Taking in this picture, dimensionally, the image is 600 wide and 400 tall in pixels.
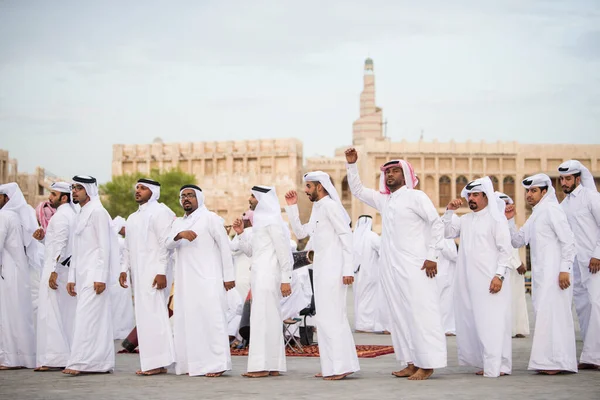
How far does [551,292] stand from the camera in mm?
10500

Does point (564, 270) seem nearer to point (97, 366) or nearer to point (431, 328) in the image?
point (431, 328)

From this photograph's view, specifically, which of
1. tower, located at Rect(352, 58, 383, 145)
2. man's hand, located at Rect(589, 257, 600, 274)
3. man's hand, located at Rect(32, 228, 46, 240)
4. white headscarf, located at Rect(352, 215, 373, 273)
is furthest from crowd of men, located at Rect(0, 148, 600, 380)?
tower, located at Rect(352, 58, 383, 145)

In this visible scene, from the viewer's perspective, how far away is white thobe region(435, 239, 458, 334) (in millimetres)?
17312

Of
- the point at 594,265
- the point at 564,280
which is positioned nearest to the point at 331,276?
the point at 564,280

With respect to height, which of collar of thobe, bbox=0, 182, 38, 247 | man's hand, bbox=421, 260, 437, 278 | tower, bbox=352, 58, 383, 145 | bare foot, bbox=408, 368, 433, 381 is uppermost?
tower, bbox=352, 58, 383, 145

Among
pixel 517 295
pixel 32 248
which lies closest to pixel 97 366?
pixel 32 248

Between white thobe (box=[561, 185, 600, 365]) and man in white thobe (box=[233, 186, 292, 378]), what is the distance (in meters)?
3.40

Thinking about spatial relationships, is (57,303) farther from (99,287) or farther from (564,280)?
(564,280)

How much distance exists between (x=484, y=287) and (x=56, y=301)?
192 inches

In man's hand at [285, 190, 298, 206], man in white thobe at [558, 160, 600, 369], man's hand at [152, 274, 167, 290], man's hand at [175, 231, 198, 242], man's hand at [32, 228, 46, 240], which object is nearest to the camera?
man's hand at [175, 231, 198, 242]

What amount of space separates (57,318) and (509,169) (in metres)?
60.4

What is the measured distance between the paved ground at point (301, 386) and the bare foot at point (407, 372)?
0.40 feet

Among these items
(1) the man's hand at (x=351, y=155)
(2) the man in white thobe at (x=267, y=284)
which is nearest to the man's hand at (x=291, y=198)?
(2) the man in white thobe at (x=267, y=284)

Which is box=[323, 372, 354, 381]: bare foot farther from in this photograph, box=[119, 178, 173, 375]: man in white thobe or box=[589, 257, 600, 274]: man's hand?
box=[589, 257, 600, 274]: man's hand
